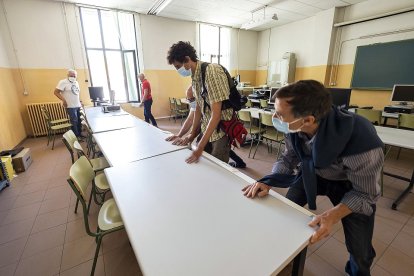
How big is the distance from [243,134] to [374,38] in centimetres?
568

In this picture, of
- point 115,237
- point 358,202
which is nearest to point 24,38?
point 115,237

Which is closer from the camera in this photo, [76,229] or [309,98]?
[309,98]

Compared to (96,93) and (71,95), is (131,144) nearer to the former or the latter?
(71,95)

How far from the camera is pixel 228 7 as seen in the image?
219 inches

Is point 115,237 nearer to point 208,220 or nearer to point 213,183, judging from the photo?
point 213,183

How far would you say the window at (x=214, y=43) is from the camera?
7413 mm

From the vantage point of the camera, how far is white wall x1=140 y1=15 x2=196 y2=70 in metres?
6.27

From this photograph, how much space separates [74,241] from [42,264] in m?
0.25

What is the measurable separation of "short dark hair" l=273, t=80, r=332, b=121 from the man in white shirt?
5101mm

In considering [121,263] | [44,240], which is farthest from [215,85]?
[44,240]

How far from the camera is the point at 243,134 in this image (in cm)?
177

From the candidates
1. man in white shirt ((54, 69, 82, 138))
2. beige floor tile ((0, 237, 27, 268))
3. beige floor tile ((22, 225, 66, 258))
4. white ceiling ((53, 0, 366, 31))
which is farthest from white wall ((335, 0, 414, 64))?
beige floor tile ((0, 237, 27, 268))

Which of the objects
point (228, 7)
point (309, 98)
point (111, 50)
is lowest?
point (309, 98)

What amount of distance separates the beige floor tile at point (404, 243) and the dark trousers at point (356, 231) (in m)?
0.83
